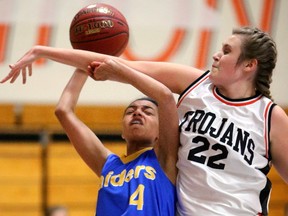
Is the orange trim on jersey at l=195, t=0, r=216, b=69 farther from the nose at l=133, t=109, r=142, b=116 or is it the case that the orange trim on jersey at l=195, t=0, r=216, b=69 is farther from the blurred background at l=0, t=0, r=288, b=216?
the nose at l=133, t=109, r=142, b=116

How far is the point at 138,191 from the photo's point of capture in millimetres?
2307

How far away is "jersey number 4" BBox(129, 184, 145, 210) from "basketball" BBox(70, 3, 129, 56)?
0.59 metres

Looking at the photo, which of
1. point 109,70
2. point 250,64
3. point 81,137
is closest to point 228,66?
point 250,64

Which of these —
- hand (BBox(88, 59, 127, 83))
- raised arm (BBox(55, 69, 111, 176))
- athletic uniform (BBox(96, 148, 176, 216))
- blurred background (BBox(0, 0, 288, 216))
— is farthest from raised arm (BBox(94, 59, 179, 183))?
blurred background (BBox(0, 0, 288, 216))

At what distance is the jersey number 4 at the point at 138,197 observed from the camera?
228cm

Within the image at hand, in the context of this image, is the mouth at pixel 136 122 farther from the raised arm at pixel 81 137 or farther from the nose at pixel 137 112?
the raised arm at pixel 81 137

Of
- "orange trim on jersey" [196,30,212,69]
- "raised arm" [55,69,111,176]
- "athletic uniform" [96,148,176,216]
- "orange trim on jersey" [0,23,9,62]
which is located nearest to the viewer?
"athletic uniform" [96,148,176,216]

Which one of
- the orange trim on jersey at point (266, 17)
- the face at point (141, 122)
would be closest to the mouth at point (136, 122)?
the face at point (141, 122)

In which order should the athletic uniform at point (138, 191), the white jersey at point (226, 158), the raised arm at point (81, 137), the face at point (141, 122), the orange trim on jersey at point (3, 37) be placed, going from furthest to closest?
the orange trim on jersey at point (3, 37), the raised arm at point (81, 137), the face at point (141, 122), the athletic uniform at point (138, 191), the white jersey at point (226, 158)

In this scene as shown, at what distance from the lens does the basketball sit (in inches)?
99.4

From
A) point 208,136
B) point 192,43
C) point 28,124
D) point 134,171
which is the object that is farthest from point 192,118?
point 28,124

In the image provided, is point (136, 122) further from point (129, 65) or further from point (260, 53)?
point (260, 53)

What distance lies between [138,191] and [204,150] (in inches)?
11.6

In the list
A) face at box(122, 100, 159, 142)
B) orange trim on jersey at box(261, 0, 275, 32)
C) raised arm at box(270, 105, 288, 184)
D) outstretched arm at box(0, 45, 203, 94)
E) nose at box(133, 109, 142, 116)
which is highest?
outstretched arm at box(0, 45, 203, 94)
